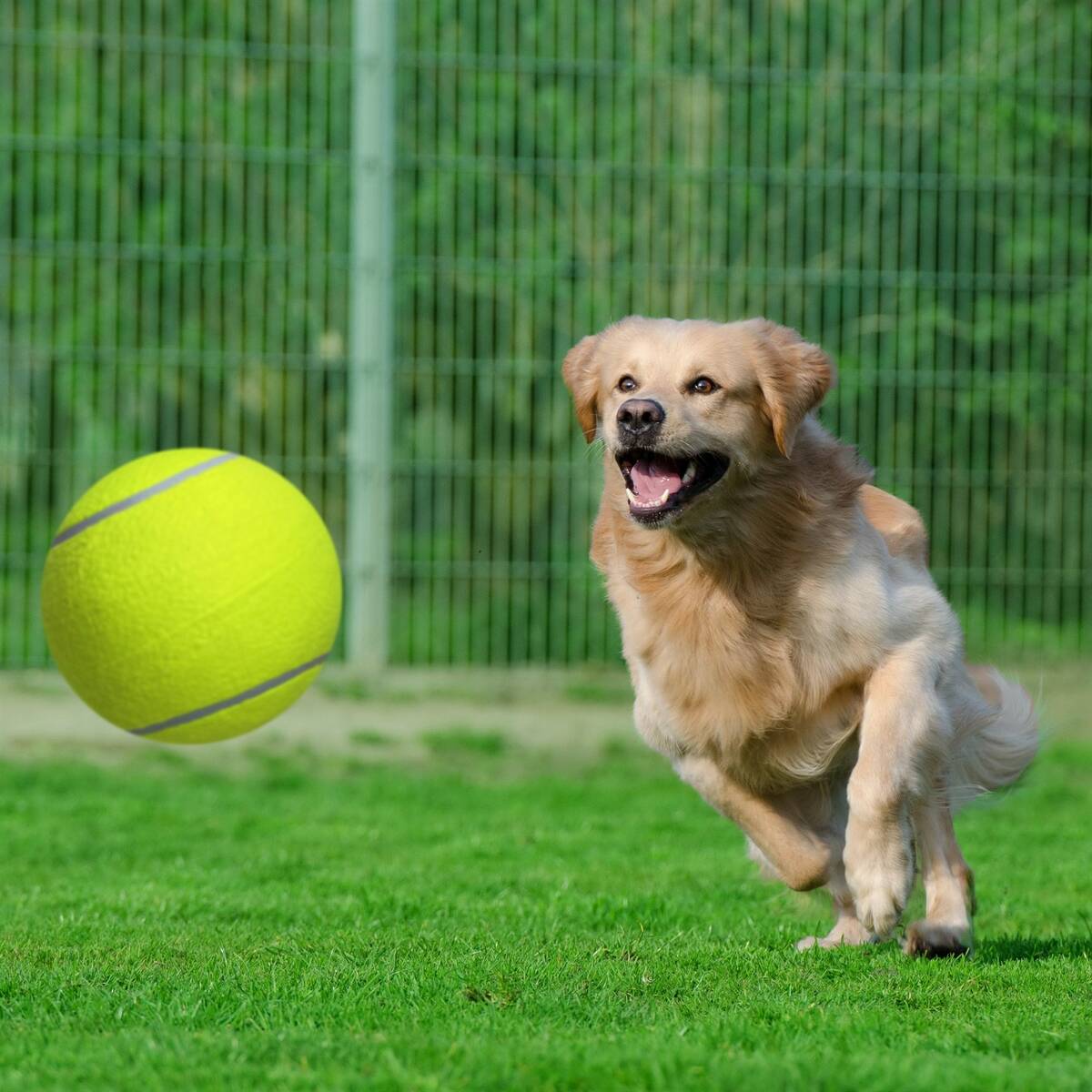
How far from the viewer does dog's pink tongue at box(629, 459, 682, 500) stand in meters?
4.34

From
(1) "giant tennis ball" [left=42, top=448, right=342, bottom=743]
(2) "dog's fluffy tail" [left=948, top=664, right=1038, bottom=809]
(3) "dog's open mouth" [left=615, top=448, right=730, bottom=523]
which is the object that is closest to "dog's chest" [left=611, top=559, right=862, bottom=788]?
(3) "dog's open mouth" [left=615, top=448, right=730, bottom=523]

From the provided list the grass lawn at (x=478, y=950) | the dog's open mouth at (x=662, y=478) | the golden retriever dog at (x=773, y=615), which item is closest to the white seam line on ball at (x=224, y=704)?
the grass lawn at (x=478, y=950)

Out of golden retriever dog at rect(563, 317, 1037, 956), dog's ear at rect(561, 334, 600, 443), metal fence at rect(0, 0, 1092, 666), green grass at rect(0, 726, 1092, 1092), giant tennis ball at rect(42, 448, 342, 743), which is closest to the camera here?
green grass at rect(0, 726, 1092, 1092)

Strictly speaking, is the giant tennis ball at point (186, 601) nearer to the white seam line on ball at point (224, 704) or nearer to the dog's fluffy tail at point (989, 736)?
the white seam line on ball at point (224, 704)

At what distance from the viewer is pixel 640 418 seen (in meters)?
4.21

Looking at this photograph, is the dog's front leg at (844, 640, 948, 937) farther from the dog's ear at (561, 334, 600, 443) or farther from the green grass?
the dog's ear at (561, 334, 600, 443)

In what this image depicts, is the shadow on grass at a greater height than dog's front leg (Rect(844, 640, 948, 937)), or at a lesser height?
lesser

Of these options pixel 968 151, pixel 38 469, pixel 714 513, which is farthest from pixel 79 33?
pixel 714 513

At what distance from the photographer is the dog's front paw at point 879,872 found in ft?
13.3

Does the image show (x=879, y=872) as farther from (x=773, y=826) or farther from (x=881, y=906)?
(x=773, y=826)

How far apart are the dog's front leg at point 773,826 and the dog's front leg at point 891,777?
377 millimetres

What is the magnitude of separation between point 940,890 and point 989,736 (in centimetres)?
56

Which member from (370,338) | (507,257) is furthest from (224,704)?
(507,257)

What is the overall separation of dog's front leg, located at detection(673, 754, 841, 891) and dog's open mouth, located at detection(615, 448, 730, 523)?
67 cm
